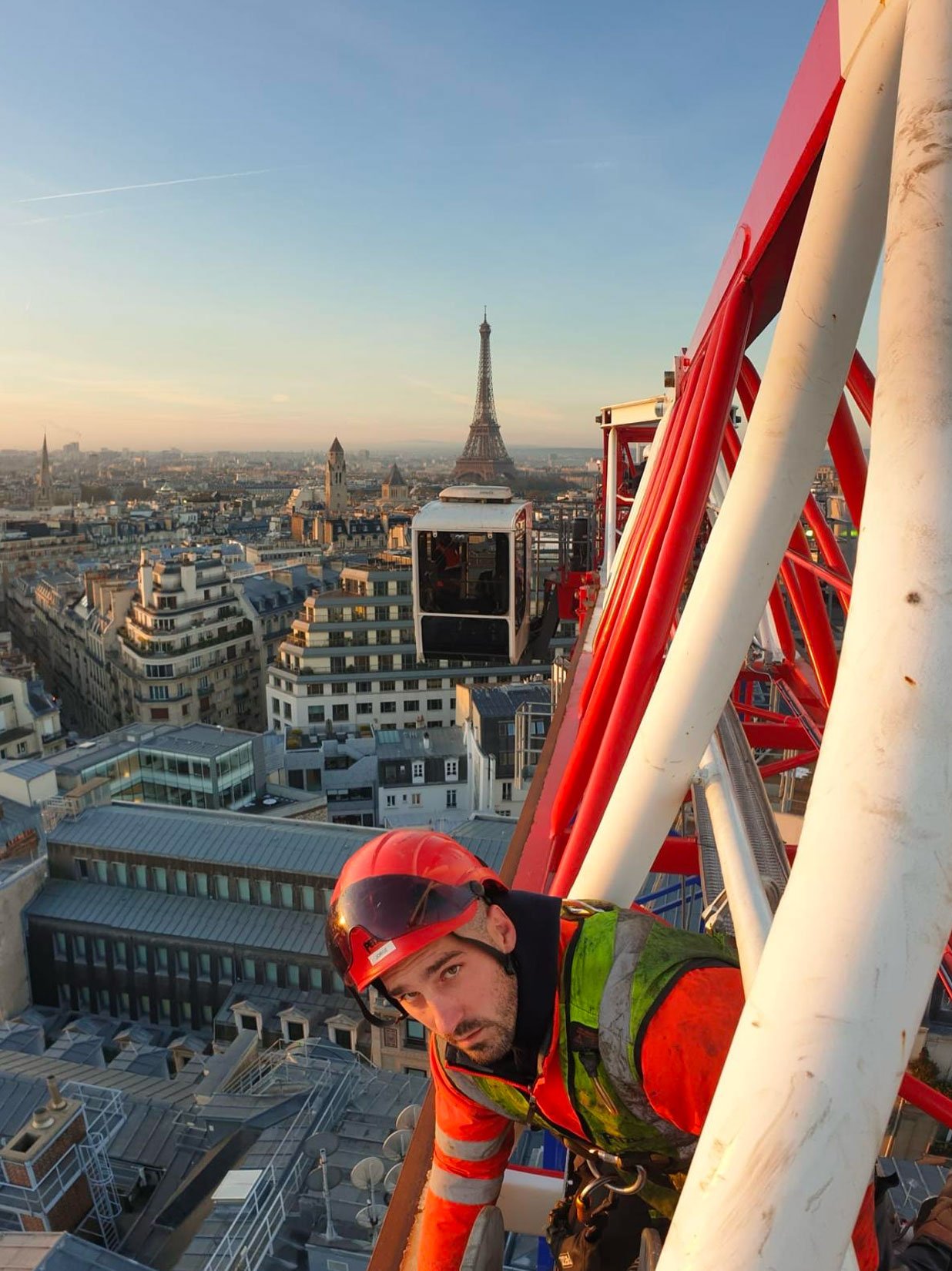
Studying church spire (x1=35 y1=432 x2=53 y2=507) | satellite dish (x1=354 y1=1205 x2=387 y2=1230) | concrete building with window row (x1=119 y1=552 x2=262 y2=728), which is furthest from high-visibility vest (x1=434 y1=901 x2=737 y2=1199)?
church spire (x1=35 y1=432 x2=53 y2=507)

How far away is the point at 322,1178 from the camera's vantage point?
10.9m

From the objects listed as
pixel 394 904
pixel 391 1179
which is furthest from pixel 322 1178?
pixel 394 904

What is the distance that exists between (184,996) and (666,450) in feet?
64.7

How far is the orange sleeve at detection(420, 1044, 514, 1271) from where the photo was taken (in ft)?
7.13

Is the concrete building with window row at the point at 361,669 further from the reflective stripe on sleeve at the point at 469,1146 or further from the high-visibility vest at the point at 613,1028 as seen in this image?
the high-visibility vest at the point at 613,1028

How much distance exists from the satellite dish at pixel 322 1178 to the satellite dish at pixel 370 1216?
93 cm

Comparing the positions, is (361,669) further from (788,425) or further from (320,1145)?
(788,425)

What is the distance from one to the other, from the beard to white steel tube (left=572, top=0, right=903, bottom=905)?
26.7 inches

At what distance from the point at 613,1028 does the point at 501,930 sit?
0.98ft

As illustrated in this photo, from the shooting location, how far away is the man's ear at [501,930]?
72.6 inches

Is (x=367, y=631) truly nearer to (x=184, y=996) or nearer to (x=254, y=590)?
(x=254, y=590)

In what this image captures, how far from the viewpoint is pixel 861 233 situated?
1.78 meters

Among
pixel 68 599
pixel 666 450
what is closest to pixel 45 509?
pixel 68 599

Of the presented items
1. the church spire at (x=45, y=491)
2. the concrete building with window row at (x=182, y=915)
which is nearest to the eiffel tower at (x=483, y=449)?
the church spire at (x=45, y=491)
